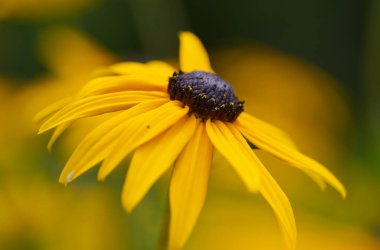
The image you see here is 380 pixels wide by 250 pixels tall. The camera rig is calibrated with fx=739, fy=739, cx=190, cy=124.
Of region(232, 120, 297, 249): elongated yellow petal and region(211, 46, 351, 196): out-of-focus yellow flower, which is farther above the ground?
region(211, 46, 351, 196): out-of-focus yellow flower

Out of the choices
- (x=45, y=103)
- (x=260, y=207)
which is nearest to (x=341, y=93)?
(x=260, y=207)

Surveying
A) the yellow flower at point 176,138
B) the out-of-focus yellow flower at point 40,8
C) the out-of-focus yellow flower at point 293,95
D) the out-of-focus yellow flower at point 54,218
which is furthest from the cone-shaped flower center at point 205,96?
the out-of-focus yellow flower at point 293,95

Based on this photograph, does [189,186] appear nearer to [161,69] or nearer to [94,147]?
[94,147]

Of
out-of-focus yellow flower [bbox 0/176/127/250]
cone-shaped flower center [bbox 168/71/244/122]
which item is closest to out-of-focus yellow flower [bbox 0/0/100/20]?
out-of-focus yellow flower [bbox 0/176/127/250]

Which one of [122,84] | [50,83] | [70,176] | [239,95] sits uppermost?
[239,95]

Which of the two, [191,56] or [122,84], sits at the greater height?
[191,56]

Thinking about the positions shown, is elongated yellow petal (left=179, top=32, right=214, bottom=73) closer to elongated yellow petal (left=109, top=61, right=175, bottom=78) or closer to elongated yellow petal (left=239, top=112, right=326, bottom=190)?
elongated yellow petal (left=109, top=61, right=175, bottom=78)

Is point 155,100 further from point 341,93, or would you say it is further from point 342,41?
point 342,41

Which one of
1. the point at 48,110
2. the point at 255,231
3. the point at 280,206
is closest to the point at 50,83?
the point at 255,231
